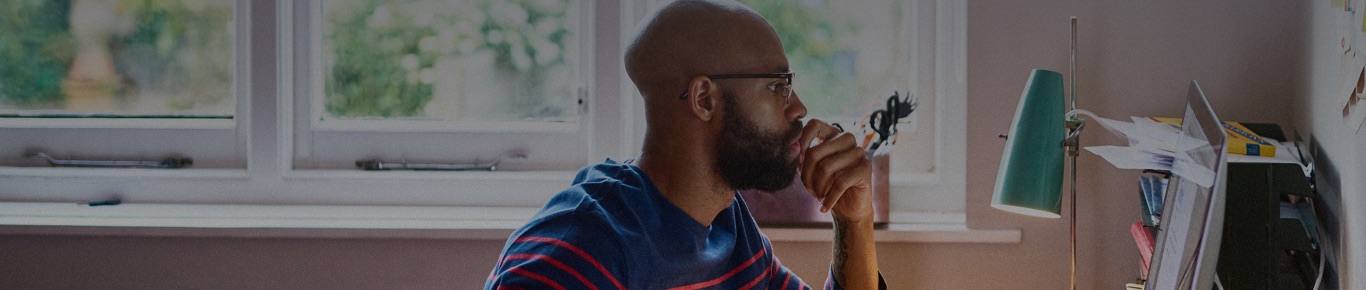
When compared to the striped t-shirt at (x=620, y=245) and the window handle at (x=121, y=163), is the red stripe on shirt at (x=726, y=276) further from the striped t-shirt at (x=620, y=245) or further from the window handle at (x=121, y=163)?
the window handle at (x=121, y=163)

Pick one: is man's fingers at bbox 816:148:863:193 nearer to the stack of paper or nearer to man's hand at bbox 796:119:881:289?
man's hand at bbox 796:119:881:289

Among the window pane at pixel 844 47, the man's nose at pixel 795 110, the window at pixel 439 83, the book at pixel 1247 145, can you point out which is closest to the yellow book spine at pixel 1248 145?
the book at pixel 1247 145

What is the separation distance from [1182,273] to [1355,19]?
61 cm

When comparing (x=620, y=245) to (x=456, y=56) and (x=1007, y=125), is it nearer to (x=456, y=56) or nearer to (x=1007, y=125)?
(x=1007, y=125)

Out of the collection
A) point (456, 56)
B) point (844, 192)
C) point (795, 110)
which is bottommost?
point (844, 192)

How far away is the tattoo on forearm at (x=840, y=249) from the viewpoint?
149cm

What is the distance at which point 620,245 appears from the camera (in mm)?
1060

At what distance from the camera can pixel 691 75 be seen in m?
1.19

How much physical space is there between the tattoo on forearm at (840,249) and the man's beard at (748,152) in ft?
0.87

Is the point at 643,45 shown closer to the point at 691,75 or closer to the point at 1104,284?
the point at 691,75

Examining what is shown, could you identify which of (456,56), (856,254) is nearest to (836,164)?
(856,254)

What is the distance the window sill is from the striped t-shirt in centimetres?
59

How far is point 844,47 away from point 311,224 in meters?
1.13

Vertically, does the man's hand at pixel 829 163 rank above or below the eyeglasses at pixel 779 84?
below
